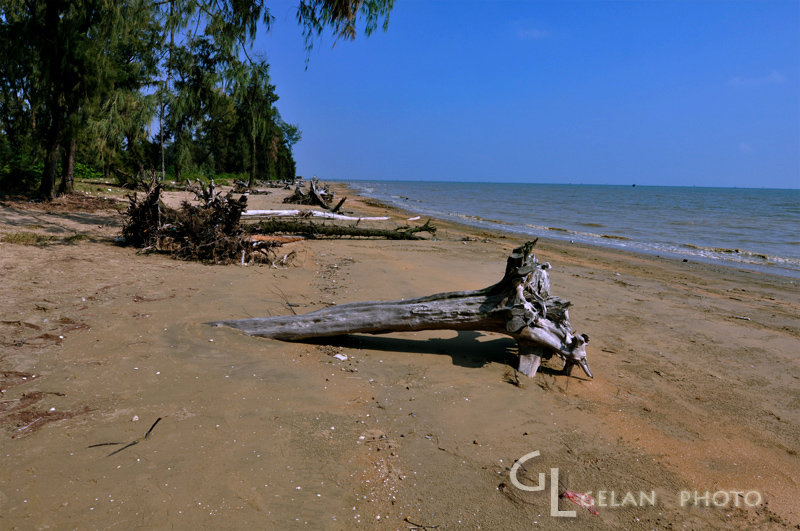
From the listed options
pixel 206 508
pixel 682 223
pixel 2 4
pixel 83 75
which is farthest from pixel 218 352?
pixel 682 223

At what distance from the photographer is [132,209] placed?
916cm

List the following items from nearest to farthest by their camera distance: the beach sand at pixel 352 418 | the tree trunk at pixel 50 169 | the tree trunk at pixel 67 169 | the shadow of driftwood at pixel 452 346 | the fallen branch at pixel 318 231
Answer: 1. the beach sand at pixel 352 418
2. the shadow of driftwood at pixel 452 346
3. the fallen branch at pixel 318 231
4. the tree trunk at pixel 50 169
5. the tree trunk at pixel 67 169

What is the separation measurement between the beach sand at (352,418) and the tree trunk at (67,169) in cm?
994

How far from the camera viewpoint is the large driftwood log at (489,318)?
15.3 feet

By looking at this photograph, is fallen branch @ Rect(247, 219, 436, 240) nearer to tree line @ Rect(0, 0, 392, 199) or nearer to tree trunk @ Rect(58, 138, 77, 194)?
tree line @ Rect(0, 0, 392, 199)

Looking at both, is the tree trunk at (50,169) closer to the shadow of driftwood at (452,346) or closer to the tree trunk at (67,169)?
the tree trunk at (67,169)

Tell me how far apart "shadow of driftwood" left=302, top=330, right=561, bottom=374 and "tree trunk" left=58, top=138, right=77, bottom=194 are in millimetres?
14254

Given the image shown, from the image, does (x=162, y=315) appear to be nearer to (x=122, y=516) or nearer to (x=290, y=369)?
(x=290, y=369)

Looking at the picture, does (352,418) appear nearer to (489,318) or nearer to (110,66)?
(489,318)

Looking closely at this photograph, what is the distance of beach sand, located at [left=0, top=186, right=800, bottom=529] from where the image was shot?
8.84 feet

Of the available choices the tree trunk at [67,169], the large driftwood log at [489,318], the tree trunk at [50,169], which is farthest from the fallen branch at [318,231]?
the tree trunk at [67,169]

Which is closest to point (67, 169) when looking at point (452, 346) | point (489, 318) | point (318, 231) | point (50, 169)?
point (50, 169)

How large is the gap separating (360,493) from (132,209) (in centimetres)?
855

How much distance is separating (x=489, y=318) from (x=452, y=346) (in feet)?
2.64
